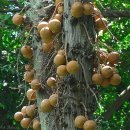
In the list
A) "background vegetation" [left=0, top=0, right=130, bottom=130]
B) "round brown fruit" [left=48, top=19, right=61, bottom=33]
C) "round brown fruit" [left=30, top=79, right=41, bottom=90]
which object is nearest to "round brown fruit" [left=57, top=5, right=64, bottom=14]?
"round brown fruit" [left=48, top=19, right=61, bottom=33]

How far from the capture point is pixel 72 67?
5.99 ft

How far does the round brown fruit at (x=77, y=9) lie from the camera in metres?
1.90

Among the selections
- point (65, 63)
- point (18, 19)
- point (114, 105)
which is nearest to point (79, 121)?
point (65, 63)

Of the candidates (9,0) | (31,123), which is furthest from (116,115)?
(31,123)

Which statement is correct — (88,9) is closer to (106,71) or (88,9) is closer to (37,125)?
(106,71)

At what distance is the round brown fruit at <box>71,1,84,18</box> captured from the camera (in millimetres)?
1898

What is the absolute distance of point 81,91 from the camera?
6.36ft

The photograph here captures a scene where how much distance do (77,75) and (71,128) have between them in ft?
0.85

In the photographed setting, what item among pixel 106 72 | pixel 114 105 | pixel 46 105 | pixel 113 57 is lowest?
pixel 46 105

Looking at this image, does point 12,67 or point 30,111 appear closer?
point 30,111

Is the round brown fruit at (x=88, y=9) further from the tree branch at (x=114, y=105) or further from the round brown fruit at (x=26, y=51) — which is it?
the tree branch at (x=114, y=105)

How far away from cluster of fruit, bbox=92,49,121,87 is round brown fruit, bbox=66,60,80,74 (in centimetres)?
12

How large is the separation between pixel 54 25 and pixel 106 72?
35 cm

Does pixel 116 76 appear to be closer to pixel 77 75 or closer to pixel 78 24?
pixel 77 75
